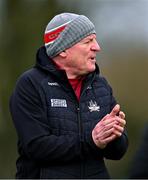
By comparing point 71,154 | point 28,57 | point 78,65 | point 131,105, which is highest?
point 78,65

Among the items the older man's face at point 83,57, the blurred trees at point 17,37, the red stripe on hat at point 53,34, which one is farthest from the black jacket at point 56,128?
the blurred trees at point 17,37

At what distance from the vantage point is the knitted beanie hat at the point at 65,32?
5.01 m

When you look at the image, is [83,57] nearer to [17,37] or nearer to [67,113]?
[67,113]

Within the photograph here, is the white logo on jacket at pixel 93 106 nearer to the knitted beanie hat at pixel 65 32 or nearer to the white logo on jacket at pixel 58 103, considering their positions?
the white logo on jacket at pixel 58 103

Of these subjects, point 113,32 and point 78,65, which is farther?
point 113,32

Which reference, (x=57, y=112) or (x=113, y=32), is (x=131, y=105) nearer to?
Result: (x=113, y=32)

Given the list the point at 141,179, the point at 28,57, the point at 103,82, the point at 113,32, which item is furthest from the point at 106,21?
the point at 141,179

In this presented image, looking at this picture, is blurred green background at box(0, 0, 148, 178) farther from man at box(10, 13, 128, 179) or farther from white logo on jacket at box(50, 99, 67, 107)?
white logo on jacket at box(50, 99, 67, 107)

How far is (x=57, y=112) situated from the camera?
4.81 meters

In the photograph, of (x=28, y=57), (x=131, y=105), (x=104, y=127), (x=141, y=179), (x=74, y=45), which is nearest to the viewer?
(x=141, y=179)

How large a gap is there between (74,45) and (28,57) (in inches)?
330

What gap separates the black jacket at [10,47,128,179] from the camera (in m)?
4.73

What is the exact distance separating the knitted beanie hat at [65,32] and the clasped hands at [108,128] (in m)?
0.62

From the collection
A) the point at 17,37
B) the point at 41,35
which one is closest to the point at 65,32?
the point at 41,35
